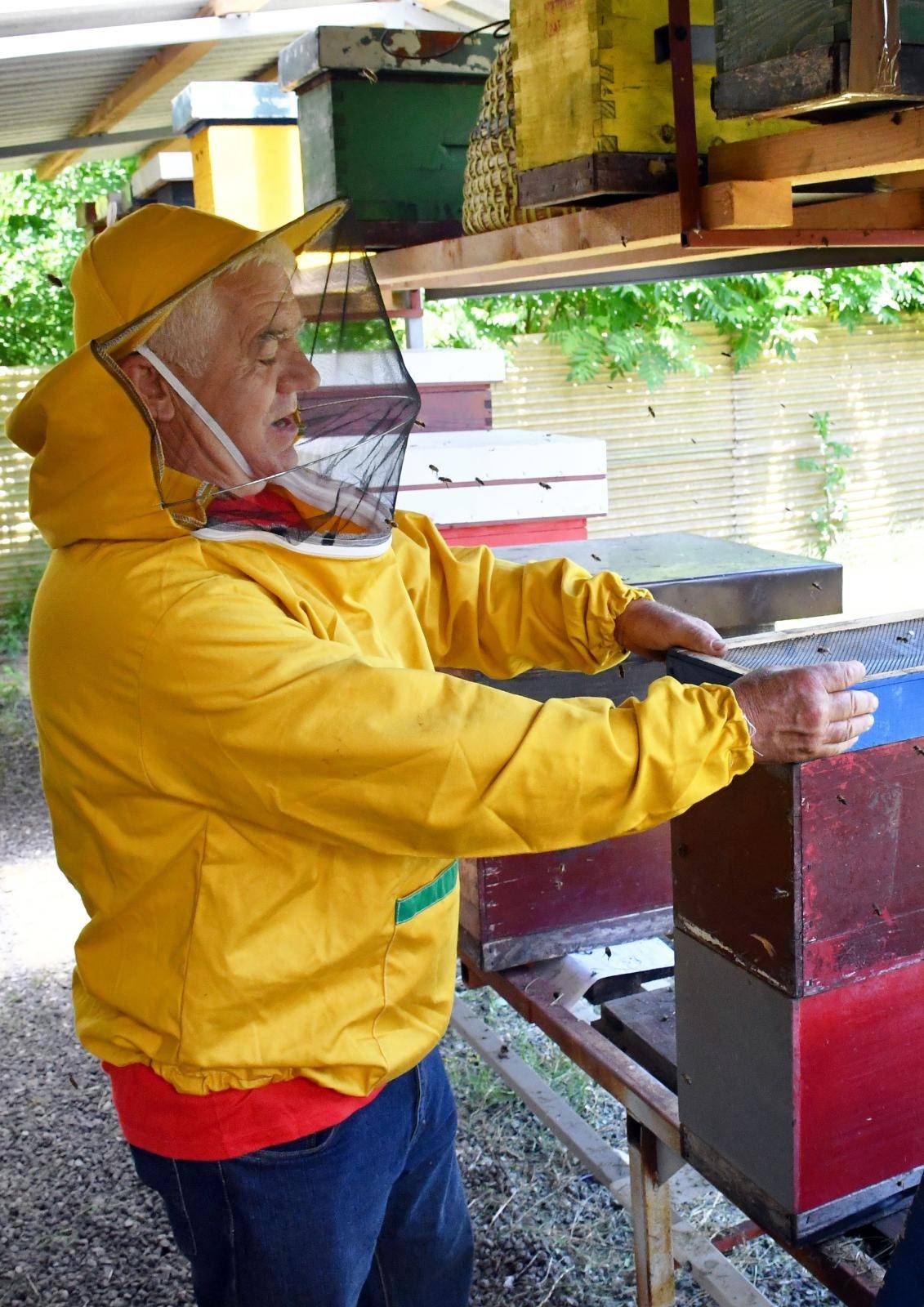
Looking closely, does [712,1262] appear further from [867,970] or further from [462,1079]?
[462,1079]

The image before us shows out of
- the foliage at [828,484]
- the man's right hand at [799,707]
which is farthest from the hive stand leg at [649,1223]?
the foliage at [828,484]

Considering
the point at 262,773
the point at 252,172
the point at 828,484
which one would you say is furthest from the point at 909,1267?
the point at 828,484

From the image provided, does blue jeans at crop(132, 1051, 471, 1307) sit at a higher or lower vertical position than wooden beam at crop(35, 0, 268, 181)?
lower

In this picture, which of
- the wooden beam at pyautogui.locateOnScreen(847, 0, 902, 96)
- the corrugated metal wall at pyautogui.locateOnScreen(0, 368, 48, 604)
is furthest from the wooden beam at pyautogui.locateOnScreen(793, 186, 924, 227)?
the corrugated metal wall at pyautogui.locateOnScreen(0, 368, 48, 604)

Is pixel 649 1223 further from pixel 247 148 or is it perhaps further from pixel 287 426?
pixel 247 148

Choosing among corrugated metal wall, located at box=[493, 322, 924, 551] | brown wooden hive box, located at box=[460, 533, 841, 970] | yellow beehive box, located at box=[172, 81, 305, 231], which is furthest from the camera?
corrugated metal wall, located at box=[493, 322, 924, 551]

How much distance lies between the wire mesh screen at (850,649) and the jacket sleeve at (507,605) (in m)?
0.26

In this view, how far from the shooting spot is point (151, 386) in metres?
1.47

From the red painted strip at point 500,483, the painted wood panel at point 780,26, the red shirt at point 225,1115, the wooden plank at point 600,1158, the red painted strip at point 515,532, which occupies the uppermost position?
the painted wood panel at point 780,26

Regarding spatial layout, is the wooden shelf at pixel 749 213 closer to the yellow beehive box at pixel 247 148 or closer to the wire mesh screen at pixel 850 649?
the wire mesh screen at pixel 850 649

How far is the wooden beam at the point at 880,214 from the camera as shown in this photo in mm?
1876

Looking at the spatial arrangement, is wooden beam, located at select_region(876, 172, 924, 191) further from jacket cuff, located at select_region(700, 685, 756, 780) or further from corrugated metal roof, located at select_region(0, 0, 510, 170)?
corrugated metal roof, located at select_region(0, 0, 510, 170)

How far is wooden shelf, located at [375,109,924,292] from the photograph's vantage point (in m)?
1.46

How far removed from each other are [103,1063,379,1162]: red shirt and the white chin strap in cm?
74
